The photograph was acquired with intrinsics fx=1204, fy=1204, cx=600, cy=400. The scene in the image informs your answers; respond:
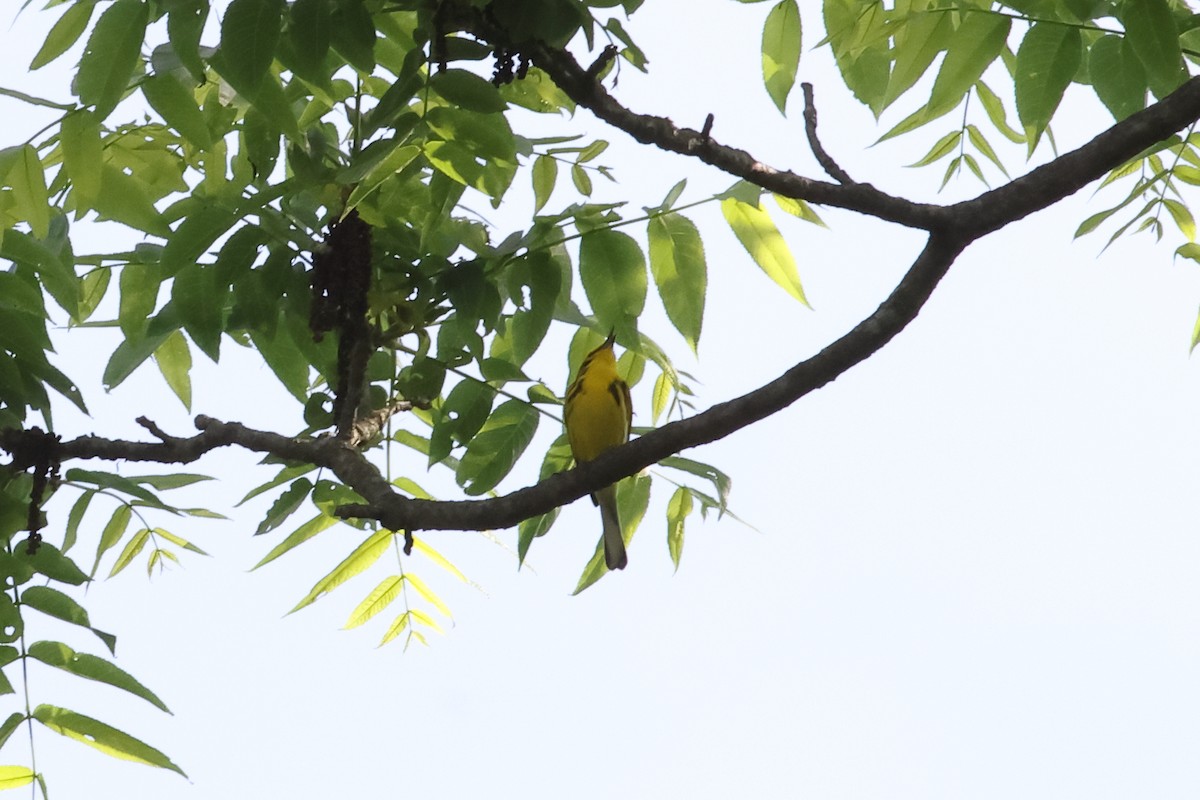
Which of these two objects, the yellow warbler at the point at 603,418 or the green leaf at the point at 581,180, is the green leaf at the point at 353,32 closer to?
the green leaf at the point at 581,180

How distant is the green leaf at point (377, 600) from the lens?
386 centimetres

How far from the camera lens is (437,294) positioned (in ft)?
9.54

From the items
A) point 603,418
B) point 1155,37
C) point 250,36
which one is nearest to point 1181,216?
Answer: point 1155,37

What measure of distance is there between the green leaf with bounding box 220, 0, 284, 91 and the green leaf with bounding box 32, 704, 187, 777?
1.58 meters

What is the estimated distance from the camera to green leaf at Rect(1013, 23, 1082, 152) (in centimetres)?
269

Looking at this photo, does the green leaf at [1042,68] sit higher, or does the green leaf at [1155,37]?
the green leaf at [1042,68]

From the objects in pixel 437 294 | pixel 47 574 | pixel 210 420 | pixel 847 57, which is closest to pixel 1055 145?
pixel 847 57

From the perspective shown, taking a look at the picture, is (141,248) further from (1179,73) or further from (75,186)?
(1179,73)

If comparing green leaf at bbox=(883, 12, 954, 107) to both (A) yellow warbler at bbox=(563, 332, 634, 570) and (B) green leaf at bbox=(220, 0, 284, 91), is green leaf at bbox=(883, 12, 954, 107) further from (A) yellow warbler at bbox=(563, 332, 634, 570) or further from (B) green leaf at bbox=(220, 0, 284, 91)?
(B) green leaf at bbox=(220, 0, 284, 91)

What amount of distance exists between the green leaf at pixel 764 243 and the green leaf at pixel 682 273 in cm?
17

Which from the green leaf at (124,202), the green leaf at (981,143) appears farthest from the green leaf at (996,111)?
the green leaf at (124,202)

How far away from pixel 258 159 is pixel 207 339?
439mm

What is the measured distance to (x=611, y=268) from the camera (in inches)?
117

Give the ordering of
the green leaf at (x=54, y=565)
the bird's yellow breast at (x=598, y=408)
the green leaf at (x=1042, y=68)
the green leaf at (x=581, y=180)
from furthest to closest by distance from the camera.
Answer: the bird's yellow breast at (x=598, y=408)
the green leaf at (x=581, y=180)
the green leaf at (x=54, y=565)
the green leaf at (x=1042, y=68)
